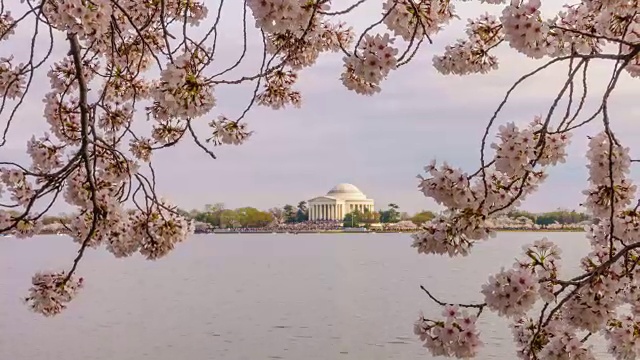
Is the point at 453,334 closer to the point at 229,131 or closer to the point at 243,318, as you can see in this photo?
the point at 229,131

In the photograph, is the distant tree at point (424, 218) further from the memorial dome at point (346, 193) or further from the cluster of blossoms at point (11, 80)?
the memorial dome at point (346, 193)

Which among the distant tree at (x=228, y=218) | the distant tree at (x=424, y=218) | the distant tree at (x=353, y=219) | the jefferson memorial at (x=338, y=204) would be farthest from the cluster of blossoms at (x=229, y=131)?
the distant tree at (x=353, y=219)

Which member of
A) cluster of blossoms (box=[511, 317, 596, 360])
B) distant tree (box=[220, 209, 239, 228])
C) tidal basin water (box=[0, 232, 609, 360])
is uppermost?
distant tree (box=[220, 209, 239, 228])

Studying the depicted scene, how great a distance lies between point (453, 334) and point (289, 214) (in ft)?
307

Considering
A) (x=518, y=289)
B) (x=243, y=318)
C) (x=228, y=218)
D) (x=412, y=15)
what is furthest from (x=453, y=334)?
(x=228, y=218)

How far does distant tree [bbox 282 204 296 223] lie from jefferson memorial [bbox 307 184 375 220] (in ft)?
9.98

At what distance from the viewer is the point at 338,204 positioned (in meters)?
88.3

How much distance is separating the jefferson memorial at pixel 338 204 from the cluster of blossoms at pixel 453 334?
277 ft

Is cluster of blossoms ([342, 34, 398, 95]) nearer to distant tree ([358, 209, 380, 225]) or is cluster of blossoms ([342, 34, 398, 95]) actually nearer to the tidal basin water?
the tidal basin water

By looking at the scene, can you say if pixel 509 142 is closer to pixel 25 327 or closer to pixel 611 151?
pixel 611 151

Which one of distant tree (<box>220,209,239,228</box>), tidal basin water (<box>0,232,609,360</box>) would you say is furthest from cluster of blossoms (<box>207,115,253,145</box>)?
A: distant tree (<box>220,209,239,228</box>)

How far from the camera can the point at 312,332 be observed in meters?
16.7

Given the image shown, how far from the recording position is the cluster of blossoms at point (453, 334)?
2.38 metres

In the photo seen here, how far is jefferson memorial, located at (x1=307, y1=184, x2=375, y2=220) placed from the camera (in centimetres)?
8756
